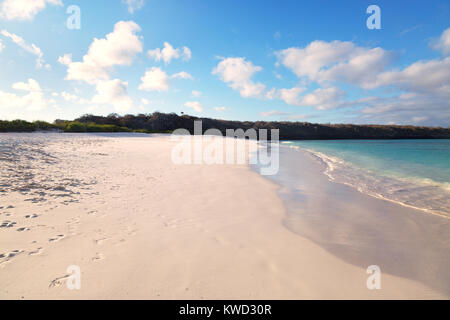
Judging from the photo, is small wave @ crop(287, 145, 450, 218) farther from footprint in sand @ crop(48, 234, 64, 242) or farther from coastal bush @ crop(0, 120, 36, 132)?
coastal bush @ crop(0, 120, 36, 132)

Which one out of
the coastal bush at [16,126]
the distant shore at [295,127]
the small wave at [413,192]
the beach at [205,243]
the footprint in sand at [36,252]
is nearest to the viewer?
the beach at [205,243]

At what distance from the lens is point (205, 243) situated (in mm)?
2711

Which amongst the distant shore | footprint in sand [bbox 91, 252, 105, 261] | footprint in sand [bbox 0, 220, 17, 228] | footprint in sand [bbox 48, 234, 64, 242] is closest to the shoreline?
footprint in sand [bbox 91, 252, 105, 261]

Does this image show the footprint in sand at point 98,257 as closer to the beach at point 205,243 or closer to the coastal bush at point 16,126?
the beach at point 205,243

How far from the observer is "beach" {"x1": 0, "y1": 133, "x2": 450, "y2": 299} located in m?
1.94

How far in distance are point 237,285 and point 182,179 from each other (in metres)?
4.40

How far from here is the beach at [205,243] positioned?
6.35ft

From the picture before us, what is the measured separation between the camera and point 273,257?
2.46 m

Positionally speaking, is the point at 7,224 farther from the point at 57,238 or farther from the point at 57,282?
the point at 57,282

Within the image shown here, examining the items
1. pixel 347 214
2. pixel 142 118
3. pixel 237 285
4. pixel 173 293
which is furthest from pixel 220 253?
pixel 142 118

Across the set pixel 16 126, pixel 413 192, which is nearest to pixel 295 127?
pixel 413 192

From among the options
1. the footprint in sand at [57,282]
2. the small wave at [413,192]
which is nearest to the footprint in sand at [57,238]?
the footprint in sand at [57,282]
